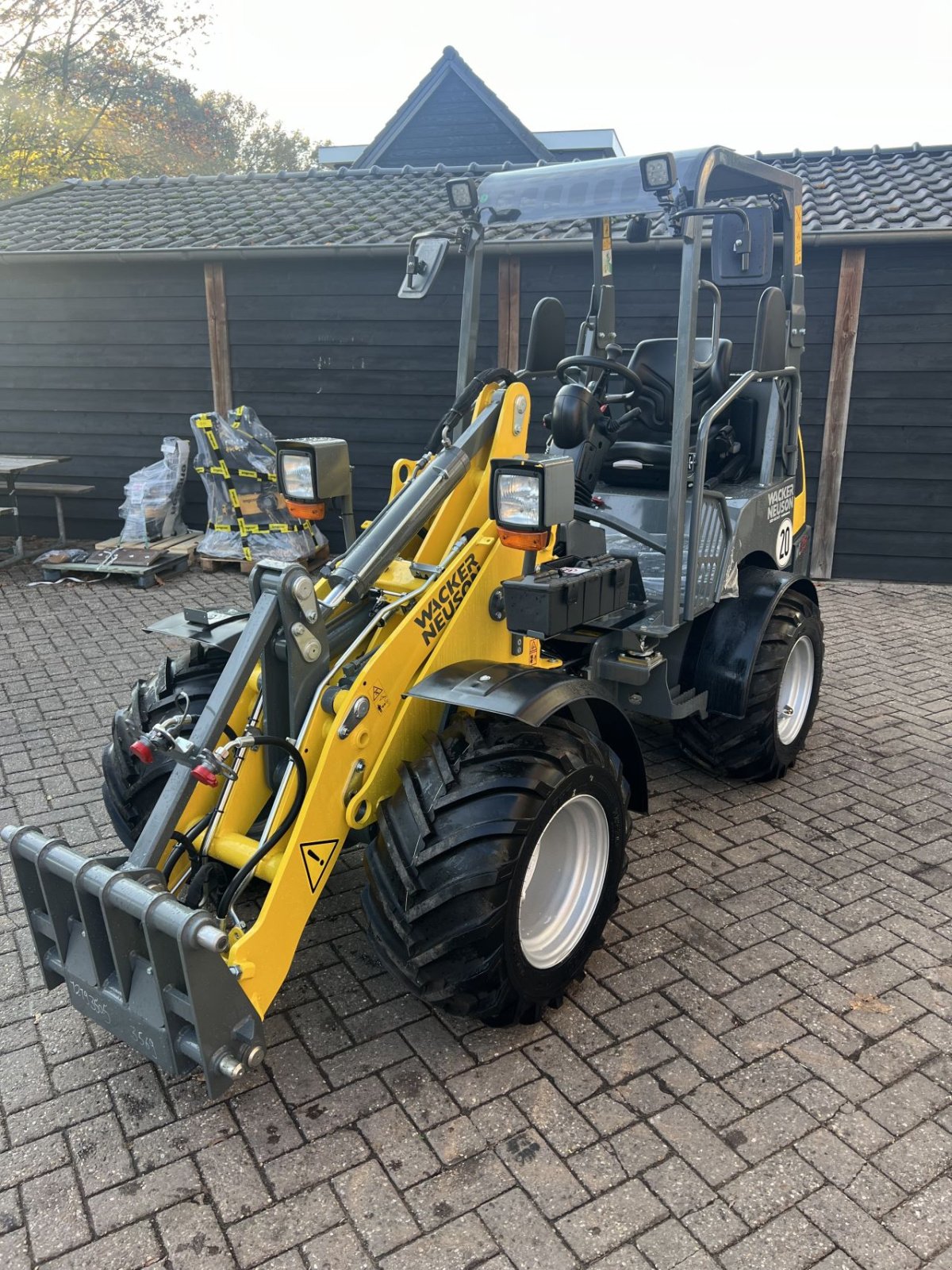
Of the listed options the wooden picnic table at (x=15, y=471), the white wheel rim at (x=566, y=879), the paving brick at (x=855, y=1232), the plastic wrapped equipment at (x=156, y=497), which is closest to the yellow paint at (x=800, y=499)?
the white wheel rim at (x=566, y=879)

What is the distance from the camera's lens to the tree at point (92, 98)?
22.8 meters

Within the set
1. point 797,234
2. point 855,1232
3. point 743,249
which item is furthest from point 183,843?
point 797,234

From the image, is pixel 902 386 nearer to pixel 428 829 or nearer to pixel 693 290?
pixel 693 290

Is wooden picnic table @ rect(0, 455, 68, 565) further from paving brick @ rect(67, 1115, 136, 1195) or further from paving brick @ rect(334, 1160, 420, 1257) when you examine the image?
paving brick @ rect(334, 1160, 420, 1257)

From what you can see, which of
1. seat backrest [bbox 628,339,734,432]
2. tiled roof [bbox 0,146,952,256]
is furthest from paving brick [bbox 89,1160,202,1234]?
tiled roof [bbox 0,146,952,256]

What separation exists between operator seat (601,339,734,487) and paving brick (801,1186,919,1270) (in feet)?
9.41

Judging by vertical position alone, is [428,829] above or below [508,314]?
below

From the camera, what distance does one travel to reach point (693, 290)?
3.40m

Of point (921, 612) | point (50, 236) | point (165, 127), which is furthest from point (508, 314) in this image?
point (165, 127)

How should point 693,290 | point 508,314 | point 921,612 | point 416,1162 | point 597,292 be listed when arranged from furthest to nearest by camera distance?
point 508,314, point 921,612, point 597,292, point 693,290, point 416,1162

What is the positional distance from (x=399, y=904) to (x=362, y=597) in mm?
965

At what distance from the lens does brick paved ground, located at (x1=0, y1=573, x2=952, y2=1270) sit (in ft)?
7.27

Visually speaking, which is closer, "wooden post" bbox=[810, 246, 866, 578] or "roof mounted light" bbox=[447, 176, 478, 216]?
"roof mounted light" bbox=[447, 176, 478, 216]

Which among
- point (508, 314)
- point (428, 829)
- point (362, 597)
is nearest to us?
point (428, 829)
